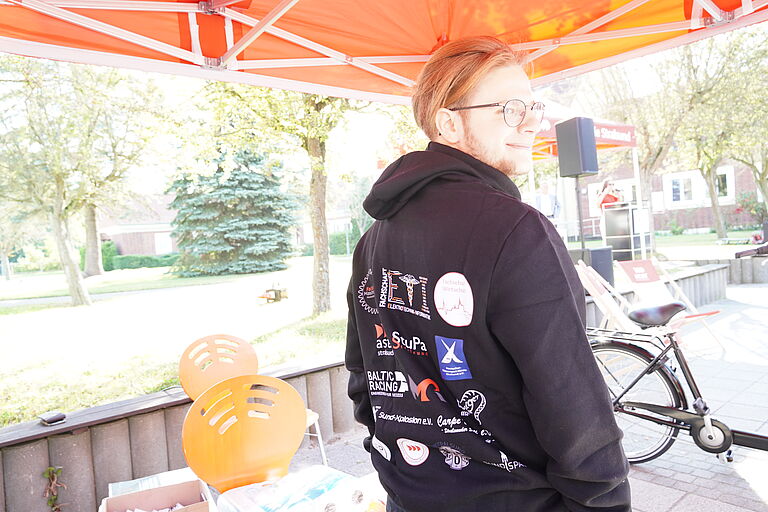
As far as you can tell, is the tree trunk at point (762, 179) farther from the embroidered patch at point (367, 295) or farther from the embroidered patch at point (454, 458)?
the embroidered patch at point (454, 458)

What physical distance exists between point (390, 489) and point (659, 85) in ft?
64.9

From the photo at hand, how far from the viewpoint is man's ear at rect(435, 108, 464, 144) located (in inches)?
45.4

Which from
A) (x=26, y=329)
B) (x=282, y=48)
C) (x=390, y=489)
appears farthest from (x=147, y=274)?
(x=390, y=489)

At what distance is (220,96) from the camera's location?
9.02m

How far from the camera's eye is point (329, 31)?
317cm

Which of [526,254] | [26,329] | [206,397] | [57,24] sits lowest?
[26,329]

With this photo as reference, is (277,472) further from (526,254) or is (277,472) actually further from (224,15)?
(224,15)

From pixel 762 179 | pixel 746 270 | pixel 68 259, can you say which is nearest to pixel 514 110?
pixel 746 270

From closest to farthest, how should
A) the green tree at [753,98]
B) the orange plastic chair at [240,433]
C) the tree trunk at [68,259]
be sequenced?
the orange plastic chair at [240,433] < the tree trunk at [68,259] < the green tree at [753,98]

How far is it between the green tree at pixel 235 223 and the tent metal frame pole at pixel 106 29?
19.6m

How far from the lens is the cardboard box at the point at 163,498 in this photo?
249cm

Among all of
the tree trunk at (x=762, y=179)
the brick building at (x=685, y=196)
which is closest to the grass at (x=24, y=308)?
the brick building at (x=685, y=196)

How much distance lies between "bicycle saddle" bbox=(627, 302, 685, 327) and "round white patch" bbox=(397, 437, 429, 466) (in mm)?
2919

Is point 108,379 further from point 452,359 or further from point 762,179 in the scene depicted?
point 762,179
